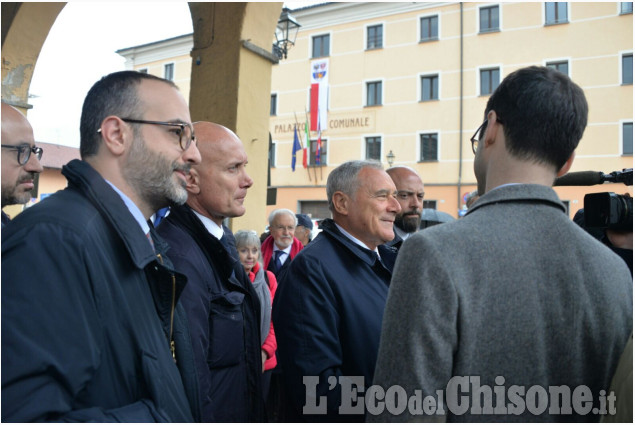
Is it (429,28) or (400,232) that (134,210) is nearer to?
(400,232)

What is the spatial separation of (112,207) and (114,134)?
0.30 metres

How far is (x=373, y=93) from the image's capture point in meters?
25.6

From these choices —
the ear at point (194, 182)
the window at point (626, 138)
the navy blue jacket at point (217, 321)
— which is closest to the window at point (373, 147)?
the window at point (626, 138)

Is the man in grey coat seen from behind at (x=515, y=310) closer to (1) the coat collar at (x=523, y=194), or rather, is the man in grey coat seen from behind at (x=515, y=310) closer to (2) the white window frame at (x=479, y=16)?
(1) the coat collar at (x=523, y=194)

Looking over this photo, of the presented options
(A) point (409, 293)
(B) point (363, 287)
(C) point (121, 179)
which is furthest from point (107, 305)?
(B) point (363, 287)

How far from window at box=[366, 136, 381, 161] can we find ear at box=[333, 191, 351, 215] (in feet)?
73.9

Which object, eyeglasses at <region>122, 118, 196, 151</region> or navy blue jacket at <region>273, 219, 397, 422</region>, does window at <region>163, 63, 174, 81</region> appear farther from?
eyeglasses at <region>122, 118, 196, 151</region>

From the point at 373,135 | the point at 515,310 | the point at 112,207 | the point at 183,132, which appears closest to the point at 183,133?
the point at 183,132

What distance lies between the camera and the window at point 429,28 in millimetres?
24234

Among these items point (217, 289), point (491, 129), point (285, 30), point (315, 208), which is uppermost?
point (285, 30)

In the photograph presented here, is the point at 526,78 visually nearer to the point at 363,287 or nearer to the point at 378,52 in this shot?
the point at 363,287

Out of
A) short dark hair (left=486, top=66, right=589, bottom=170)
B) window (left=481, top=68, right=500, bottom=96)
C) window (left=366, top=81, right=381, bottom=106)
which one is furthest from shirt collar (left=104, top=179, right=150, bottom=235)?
window (left=366, top=81, right=381, bottom=106)

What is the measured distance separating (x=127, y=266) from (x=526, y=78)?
3.87 ft

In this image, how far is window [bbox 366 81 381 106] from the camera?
83.4 feet
